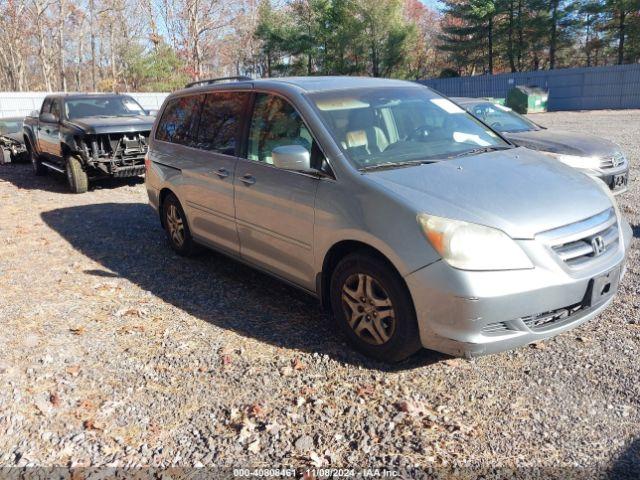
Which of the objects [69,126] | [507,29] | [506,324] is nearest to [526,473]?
[506,324]

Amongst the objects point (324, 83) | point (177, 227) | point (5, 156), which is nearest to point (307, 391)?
point (324, 83)

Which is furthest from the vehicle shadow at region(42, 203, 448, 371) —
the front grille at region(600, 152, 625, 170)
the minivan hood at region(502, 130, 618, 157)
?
the front grille at region(600, 152, 625, 170)

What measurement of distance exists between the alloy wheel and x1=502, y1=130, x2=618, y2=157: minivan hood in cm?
460

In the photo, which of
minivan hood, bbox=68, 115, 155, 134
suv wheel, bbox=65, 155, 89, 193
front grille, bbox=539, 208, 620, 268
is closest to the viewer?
front grille, bbox=539, 208, 620, 268

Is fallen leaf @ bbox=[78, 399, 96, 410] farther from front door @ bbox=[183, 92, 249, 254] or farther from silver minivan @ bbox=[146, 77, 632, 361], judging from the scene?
front door @ bbox=[183, 92, 249, 254]

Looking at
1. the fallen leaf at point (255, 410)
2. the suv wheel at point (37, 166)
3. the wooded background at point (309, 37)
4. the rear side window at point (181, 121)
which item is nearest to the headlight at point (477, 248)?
the fallen leaf at point (255, 410)

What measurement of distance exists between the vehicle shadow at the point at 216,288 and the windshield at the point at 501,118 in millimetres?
5278

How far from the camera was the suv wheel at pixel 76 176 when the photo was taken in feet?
33.0

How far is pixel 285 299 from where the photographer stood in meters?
4.79

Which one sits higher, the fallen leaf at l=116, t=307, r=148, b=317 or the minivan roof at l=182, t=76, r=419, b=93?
the minivan roof at l=182, t=76, r=419, b=93

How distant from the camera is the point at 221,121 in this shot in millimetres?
5023

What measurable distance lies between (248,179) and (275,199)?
1.40ft

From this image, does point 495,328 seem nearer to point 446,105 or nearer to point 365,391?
point 365,391

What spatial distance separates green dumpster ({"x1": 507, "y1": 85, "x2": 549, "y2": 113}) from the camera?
104 feet
